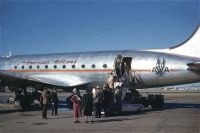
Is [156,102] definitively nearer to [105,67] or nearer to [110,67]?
[110,67]

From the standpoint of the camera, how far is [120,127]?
13805 millimetres

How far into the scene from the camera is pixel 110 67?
23.9m

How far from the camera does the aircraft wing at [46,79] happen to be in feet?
75.8

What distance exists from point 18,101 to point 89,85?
5833 mm

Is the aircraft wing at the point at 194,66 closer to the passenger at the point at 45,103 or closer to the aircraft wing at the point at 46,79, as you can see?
the aircraft wing at the point at 46,79

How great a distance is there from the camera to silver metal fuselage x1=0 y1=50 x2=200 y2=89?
21.6 meters

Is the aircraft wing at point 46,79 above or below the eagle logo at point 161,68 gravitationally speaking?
below

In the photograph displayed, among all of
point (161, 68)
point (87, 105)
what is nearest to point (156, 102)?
point (161, 68)

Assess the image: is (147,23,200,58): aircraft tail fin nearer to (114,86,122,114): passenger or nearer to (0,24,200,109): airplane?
(0,24,200,109): airplane

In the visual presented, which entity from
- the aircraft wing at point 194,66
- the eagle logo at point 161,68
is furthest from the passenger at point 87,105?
the aircraft wing at point 194,66

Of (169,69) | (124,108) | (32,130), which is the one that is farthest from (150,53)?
(32,130)

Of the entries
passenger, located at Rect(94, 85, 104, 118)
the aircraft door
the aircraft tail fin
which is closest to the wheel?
the aircraft door

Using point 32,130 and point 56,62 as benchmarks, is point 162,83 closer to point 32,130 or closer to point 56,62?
point 56,62

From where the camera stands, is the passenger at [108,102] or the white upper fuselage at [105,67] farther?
the white upper fuselage at [105,67]
